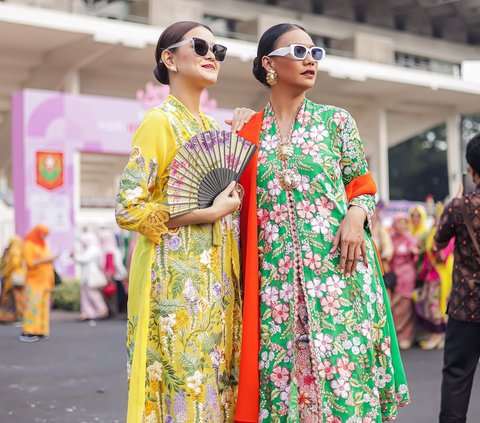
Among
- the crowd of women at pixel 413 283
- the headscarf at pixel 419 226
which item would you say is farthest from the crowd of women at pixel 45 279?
the headscarf at pixel 419 226

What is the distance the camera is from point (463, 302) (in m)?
4.24

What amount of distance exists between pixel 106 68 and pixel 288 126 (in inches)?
885

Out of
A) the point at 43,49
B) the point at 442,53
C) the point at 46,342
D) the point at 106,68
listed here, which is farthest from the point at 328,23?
the point at 46,342

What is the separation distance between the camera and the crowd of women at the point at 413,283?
29.6ft

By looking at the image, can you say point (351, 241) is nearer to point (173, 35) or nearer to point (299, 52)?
point (299, 52)

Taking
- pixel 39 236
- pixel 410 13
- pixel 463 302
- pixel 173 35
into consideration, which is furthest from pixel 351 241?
pixel 410 13

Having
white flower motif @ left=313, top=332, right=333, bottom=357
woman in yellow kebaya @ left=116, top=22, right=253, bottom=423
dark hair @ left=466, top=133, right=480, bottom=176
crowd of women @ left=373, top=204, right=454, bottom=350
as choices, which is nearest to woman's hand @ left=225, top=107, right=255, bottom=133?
woman in yellow kebaya @ left=116, top=22, right=253, bottom=423

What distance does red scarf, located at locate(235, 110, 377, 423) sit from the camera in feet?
9.13

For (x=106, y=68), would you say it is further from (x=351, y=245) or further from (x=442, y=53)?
(x=351, y=245)

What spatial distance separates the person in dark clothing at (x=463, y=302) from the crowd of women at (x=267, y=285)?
1.45m

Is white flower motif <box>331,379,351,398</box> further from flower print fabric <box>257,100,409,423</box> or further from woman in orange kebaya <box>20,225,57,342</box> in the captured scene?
woman in orange kebaya <box>20,225,57,342</box>

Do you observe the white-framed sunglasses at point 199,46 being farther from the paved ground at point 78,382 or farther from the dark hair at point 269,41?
the paved ground at point 78,382

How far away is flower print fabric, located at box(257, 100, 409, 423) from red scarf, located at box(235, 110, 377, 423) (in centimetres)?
3

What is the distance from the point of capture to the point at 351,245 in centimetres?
278
